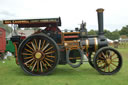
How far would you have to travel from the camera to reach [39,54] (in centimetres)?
437

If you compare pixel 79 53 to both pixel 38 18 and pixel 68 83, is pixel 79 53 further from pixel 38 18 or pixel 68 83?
pixel 38 18

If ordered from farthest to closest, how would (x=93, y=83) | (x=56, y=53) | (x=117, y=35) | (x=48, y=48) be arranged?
(x=117, y=35) < (x=48, y=48) < (x=56, y=53) < (x=93, y=83)

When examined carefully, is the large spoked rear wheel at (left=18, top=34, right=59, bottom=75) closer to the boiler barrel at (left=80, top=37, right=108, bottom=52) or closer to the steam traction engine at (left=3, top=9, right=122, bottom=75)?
the steam traction engine at (left=3, top=9, right=122, bottom=75)

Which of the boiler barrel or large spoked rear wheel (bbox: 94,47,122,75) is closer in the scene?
large spoked rear wheel (bbox: 94,47,122,75)

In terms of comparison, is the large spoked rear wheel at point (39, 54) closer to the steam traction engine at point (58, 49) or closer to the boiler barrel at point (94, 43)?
the steam traction engine at point (58, 49)

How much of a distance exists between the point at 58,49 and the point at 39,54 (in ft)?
2.25

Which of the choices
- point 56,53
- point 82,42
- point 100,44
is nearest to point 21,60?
point 56,53

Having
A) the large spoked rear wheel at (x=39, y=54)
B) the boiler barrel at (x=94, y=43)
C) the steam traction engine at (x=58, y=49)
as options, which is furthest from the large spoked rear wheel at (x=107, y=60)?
the large spoked rear wheel at (x=39, y=54)

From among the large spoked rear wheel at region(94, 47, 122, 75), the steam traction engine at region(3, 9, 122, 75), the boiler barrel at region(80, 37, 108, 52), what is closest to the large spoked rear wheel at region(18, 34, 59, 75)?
the steam traction engine at region(3, 9, 122, 75)

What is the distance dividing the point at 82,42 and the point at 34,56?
1.84 meters

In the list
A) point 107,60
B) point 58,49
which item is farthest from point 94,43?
point 58,49

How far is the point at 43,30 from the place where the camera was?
16.2 feet

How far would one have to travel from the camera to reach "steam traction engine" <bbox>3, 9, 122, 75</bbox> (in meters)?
4.38

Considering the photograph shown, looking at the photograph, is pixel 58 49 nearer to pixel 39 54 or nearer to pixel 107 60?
pixel 39 54
